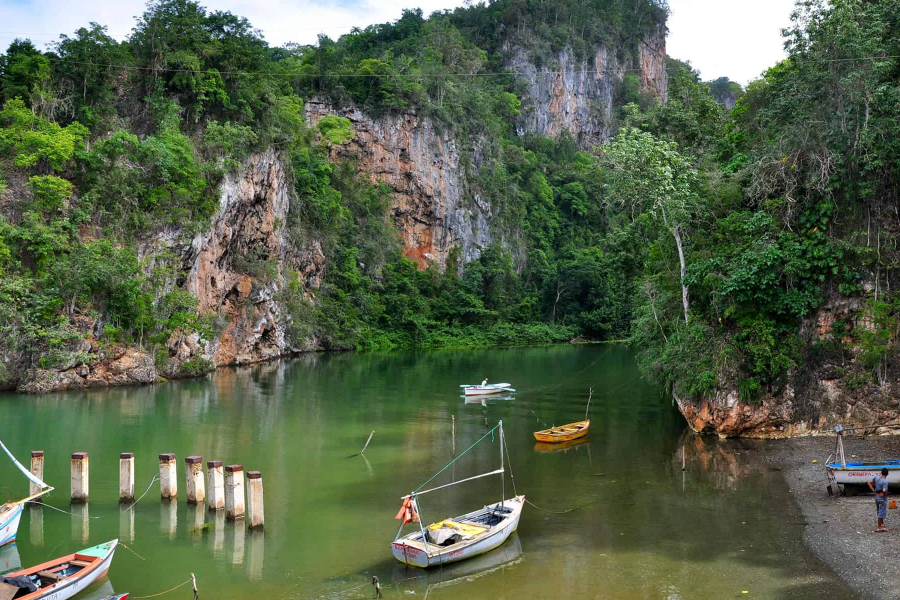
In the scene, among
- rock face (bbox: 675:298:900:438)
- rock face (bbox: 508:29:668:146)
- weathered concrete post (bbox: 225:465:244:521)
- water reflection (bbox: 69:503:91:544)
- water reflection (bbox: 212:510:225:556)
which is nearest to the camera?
water reflection (bbox: 212:510:225:556)

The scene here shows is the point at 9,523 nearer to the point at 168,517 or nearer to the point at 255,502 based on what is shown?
the point at 168,517

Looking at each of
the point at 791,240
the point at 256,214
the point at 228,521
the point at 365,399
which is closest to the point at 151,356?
the point at 365,399

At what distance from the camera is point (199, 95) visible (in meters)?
48.2

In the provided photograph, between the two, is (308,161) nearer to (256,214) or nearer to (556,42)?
(256,214)

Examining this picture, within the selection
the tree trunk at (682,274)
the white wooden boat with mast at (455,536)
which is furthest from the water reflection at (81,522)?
the tree trunk at (682,274)

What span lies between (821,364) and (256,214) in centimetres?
4084

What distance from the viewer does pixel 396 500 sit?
18797 millimetres

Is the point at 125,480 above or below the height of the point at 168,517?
above

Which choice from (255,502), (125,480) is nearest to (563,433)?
(255,502)

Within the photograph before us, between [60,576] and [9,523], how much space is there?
3203 millimetres

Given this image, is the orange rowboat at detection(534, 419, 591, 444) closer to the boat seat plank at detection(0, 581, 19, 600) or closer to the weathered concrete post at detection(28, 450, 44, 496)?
the weathered concrete post at detection(28, 450, 44, 496)

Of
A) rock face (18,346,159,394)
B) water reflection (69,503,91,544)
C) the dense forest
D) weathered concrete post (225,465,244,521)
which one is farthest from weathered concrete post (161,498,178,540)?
rock face (18,346,159,394)

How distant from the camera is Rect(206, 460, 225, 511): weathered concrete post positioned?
16.8 m

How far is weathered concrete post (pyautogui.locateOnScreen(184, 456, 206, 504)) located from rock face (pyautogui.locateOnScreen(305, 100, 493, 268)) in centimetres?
5964
